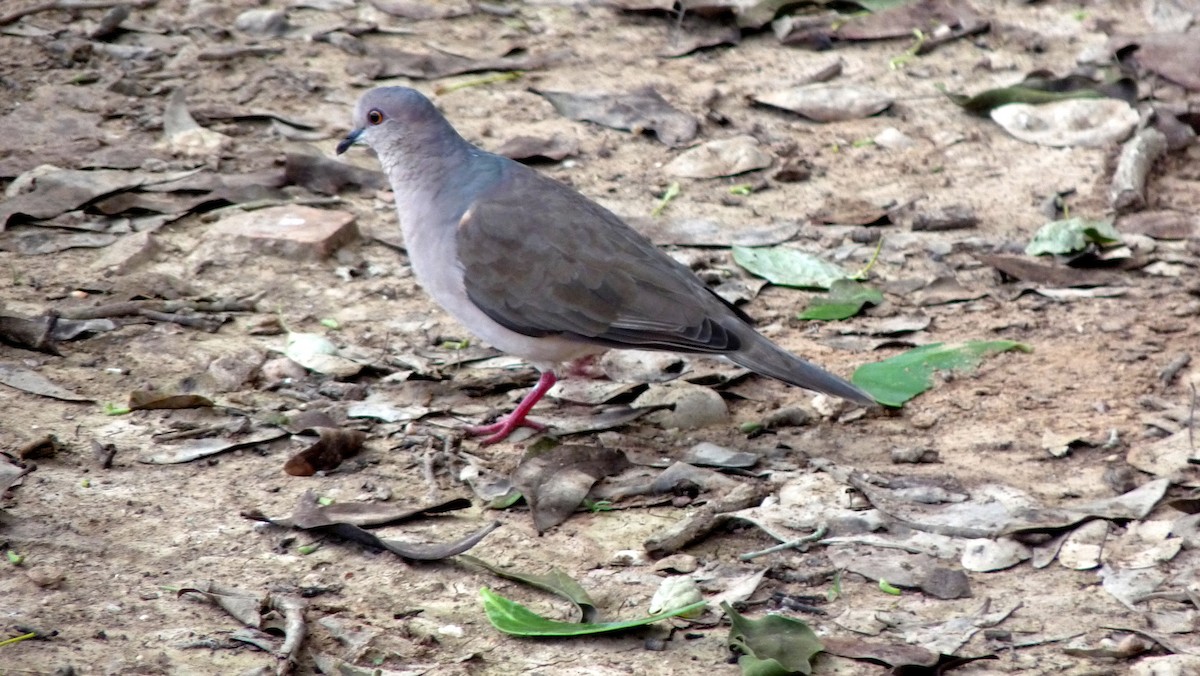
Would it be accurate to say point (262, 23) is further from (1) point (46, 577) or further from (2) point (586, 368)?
(1) point (46, 577)

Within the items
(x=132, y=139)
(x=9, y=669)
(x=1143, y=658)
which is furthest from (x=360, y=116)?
(x=1143, y=658)

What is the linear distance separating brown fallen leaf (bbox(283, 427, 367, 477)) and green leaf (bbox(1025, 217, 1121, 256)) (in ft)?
9.07

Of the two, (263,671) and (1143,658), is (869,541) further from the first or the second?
(263,671)

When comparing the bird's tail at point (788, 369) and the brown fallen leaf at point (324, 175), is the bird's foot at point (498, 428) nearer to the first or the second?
the bird's tail at point (788, 369)

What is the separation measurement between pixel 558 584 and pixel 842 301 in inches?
83.2

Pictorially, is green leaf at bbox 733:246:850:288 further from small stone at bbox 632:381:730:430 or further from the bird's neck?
the bird's neck

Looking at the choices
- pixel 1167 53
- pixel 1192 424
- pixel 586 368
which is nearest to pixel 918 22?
pixel 1167 53

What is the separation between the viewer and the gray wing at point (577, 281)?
4234 mm

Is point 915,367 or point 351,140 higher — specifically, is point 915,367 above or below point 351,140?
below

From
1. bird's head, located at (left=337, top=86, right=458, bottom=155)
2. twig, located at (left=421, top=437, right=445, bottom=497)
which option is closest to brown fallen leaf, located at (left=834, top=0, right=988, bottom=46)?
bird's head, located at (left=337, top=86, right=458, bottom=155)

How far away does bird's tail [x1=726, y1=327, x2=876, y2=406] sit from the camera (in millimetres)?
4094

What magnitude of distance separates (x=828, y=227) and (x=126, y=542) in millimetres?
3165

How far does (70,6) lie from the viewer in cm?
691

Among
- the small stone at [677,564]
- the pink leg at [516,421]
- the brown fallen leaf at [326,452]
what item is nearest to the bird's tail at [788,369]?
the pink leg at [516,421]
